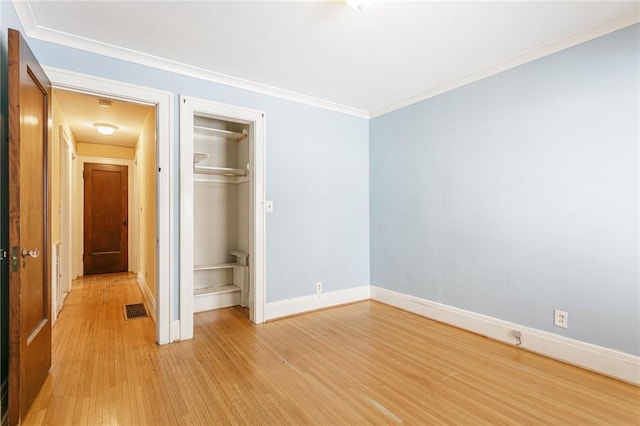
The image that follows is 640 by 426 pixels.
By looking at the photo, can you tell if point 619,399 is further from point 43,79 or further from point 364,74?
point 43,79

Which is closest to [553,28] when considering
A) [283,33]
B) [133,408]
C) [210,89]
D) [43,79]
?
[283,33]

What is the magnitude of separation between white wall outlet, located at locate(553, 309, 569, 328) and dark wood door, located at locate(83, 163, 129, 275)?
6850 mm

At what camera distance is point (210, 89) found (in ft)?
10.4

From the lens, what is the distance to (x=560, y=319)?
2.57m

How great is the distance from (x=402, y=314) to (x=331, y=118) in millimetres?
2509

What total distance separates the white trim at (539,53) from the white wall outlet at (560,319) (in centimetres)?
209

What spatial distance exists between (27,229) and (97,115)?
10.1ft

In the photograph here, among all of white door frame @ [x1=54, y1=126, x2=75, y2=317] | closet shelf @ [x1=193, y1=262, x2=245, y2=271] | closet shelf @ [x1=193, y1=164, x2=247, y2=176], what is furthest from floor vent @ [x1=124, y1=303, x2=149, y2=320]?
closet shelf @ [x1=193, y1=164, x2=247, y2=176]

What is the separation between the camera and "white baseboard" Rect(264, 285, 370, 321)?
140 inches

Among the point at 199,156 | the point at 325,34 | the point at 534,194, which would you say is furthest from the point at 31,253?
the point at 534,194

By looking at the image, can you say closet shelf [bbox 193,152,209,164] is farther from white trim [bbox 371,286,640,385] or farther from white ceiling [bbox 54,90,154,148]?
white trim [bbox 371,286,640,385]

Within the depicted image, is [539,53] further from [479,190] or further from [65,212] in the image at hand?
[65,212]

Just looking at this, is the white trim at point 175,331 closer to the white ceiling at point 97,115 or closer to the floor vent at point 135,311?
the floor vent at point 135,311

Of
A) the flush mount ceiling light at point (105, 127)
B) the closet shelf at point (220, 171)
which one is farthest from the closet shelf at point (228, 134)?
the flush mount ceiling light at point (105, 127)
